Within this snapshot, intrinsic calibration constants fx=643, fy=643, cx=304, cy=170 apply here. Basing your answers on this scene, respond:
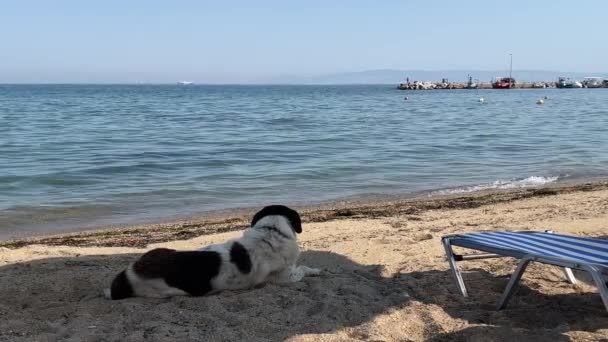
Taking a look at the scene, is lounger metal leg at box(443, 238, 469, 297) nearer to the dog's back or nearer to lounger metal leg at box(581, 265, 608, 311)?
lounger metal leg at box(581, 265, 608, 311)

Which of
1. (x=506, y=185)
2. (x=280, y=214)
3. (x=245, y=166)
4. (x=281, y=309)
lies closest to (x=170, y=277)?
(x=281, y=309)

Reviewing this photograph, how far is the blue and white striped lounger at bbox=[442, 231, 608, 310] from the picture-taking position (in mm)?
3936

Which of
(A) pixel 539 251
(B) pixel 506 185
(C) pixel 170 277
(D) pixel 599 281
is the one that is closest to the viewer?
(D) pixel 599 281

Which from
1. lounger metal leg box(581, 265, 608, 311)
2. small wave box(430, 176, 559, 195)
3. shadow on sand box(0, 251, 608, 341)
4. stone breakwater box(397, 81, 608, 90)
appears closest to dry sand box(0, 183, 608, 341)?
shadow on sand box(0, 251, 608, 341)

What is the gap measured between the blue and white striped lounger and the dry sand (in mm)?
242

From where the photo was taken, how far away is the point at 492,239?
493cm

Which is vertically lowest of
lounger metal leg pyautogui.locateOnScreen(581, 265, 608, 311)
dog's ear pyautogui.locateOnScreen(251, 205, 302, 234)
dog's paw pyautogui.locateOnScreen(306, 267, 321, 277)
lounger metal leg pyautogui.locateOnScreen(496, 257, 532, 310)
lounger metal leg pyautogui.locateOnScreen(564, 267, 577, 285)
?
lounger metal leg pyautogui.locateOnScreen(564, 267, 577, 285)

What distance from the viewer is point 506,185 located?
12.6 metres

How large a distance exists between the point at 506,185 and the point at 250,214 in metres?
5.49

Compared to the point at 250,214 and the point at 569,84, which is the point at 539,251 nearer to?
the point at 250,214

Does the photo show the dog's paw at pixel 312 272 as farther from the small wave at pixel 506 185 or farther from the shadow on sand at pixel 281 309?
the small wave at pixel 506 185

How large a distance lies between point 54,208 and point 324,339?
770cm

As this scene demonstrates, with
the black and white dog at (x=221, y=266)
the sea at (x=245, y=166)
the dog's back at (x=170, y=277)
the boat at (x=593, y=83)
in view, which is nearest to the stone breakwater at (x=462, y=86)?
the boat at (x=593, y=83)

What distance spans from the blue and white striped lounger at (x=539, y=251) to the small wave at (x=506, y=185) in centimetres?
676
